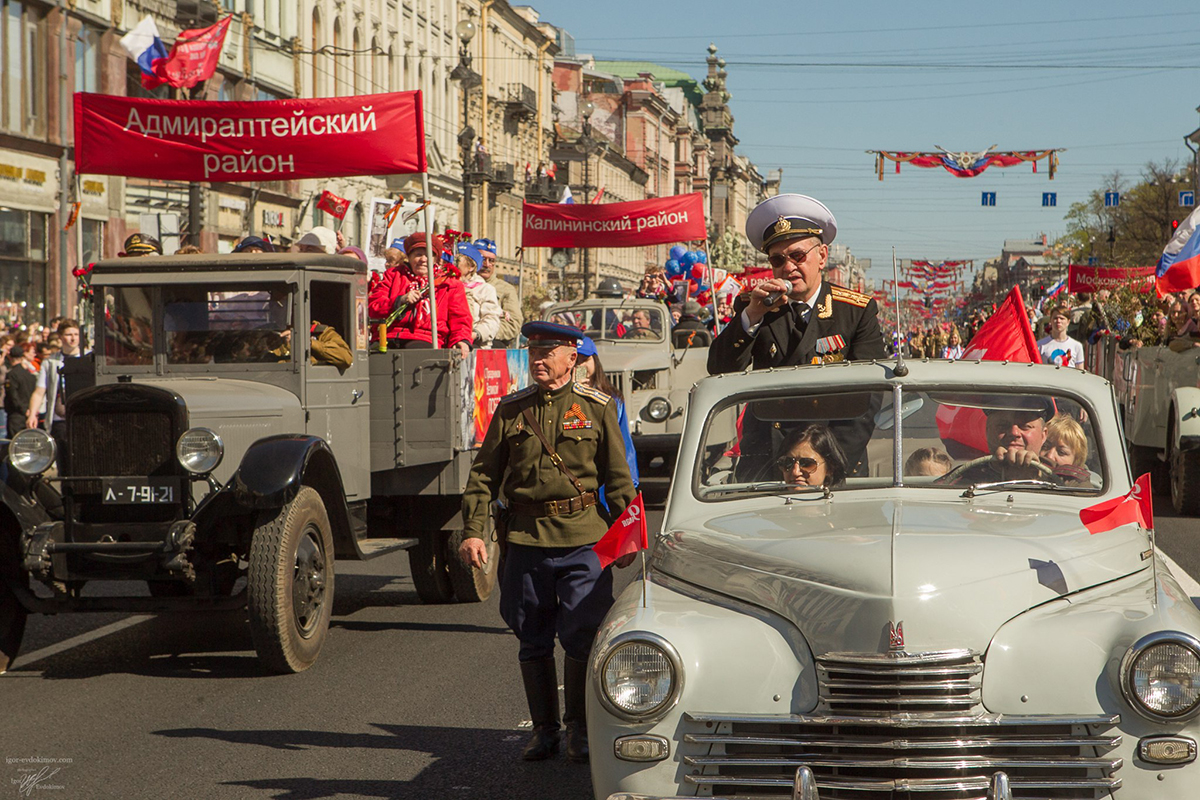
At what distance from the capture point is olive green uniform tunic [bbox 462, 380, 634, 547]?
611 cm

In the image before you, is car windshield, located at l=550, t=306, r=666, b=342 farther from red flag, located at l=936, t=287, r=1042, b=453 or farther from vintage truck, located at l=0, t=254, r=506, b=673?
red flag, located at l=936, t=287, r=1042, b=453

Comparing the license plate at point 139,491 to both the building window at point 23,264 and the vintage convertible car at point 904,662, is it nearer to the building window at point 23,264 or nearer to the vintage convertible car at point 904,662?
the vintage convertible car at point 904,662

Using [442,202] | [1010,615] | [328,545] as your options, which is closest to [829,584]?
[1010,615]

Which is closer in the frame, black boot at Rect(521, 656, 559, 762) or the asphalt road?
the asphalt road

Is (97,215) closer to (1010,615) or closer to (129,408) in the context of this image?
(129,408)

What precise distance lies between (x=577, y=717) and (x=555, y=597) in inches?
19.5

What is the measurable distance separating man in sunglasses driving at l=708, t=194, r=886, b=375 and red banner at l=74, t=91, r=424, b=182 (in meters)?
4.36

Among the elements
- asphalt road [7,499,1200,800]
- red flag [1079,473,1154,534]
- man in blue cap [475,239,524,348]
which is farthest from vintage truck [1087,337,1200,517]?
red flag [1079,473,1154,534]

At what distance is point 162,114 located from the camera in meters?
10.3

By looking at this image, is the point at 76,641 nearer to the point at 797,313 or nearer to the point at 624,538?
the point at 624,538

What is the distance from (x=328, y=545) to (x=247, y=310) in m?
1.54

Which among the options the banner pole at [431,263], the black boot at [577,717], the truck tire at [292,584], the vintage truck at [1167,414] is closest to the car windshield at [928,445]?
the black boot at [577,717]

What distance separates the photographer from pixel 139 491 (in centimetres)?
823

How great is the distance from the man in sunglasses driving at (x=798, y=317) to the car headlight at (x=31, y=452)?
387 centimetres
